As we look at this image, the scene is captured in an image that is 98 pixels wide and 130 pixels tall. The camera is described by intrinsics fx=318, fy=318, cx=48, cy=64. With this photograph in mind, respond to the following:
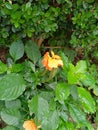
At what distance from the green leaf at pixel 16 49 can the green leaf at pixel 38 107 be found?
0.34 m

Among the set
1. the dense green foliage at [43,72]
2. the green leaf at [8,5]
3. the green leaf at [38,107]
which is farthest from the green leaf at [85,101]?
the green leaf at [8,5]

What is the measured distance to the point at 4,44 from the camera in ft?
6.98

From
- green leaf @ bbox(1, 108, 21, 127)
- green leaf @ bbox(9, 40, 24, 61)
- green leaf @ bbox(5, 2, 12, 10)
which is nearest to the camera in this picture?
green leaf @ bbox(5, 2, 12, 10)

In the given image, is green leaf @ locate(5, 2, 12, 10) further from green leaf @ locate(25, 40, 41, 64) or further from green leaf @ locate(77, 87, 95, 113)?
green leaf @ locate(77, 87, 95, 113)

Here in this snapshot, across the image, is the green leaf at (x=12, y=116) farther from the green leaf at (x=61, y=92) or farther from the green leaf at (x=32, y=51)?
the green leaf at (x=32, y=51)

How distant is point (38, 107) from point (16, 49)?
1.44 feet

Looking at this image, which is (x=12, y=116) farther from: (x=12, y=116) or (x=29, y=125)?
(x=29, y=125)

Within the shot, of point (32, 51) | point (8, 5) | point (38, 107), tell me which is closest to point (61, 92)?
point (38, 107)

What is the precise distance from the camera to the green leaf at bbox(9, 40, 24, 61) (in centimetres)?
208

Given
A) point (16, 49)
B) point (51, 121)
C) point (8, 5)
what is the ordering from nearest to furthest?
1. point (8, 5)
2. point (51, 121)
3. point (16, 49)

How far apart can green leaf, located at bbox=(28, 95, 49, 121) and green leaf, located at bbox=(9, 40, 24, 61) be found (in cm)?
34

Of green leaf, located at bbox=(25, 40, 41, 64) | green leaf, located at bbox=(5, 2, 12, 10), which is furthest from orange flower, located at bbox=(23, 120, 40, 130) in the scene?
green leaf, located at bbox=(5, 2, 12, 10)

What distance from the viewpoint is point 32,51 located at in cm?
216

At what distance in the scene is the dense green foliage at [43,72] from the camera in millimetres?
1872
